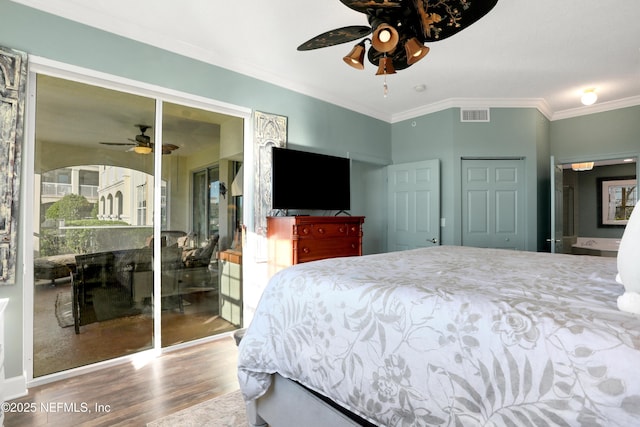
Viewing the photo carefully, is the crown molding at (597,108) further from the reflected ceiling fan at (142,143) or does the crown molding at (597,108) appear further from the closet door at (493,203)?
the reflected ceiling fan at (142,143)

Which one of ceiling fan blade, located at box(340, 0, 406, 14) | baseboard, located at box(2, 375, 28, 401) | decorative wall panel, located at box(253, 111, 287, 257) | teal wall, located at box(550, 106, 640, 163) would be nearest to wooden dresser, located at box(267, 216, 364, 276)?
decorative wall panel, located at box(253, 111, 287, 257)

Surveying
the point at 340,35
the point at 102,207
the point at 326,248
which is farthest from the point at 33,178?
the point at 326,248

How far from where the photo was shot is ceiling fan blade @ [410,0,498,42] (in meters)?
1.67

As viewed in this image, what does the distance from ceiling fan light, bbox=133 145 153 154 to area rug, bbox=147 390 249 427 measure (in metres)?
2.06

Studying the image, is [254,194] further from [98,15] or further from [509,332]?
[509,332]

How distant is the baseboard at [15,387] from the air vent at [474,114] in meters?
5.10

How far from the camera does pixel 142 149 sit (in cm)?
280

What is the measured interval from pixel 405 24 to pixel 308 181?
2.03 m

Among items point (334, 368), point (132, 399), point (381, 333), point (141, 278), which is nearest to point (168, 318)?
point (141, 278)

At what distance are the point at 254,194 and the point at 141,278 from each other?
1288mm

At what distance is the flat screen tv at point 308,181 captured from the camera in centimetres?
342

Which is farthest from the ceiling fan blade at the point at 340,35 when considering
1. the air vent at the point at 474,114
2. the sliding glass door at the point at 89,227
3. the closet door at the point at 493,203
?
the closet door at the point at 493,203

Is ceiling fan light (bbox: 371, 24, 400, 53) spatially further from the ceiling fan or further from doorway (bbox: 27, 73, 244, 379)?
doorway (bbox: 27, 73, 244, 379)

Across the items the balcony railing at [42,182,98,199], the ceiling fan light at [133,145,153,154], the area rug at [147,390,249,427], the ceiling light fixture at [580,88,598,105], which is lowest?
the area rug at [147,390,249,427]
